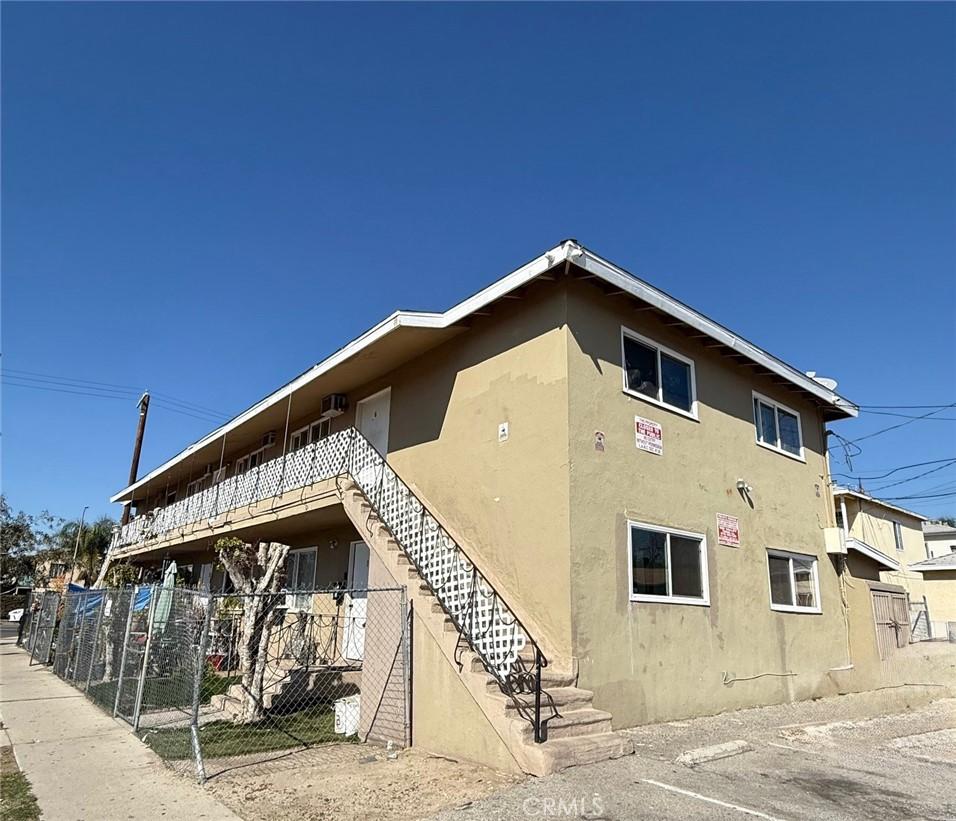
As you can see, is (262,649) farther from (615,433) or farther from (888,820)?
(888,820)

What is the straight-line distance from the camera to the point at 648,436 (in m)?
9.54

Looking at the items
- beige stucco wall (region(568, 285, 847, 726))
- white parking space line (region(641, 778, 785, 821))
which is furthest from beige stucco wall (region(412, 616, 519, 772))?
beige stucco wall (region(568, 285, 847, 726))

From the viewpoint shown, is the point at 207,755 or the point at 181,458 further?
the point at 181,458

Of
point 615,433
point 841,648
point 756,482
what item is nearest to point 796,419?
point 756,482

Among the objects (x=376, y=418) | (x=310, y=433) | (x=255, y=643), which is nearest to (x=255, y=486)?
(x=310, y=433)

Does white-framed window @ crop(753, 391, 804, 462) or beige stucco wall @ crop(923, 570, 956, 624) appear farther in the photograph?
beige stucco wall @ crop(923, 570, 956, 624)

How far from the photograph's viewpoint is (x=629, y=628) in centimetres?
836

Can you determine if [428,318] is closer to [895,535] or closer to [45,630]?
[45,630]

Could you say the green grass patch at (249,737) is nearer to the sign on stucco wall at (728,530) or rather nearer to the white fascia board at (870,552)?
the sign on stucco wall at (728,530)

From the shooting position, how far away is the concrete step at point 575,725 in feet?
20.8

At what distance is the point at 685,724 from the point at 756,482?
184 inches

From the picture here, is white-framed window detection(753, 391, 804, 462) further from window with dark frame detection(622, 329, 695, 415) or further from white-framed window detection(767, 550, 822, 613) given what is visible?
window with dark frame detection(622, 329, 695, 415)

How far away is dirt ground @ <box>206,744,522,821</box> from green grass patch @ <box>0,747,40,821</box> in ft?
4.64

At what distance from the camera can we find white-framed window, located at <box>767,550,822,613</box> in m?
11.4
